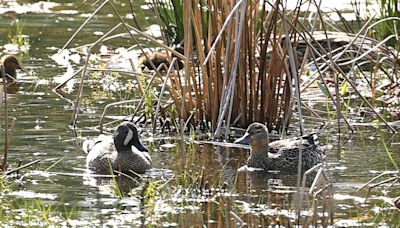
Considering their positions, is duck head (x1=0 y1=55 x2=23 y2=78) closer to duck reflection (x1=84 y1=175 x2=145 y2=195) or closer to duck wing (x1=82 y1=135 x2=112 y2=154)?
duck wing (x1=82 y1=135 x2=112 y2=154)

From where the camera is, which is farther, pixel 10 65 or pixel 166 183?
pixel 10 65

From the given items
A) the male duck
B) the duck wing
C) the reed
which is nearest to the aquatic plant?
the reed

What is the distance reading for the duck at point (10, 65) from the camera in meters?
11.2

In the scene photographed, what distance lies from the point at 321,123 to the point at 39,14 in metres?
7.60

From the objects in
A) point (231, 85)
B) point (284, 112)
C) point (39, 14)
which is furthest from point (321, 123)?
point (39, 14)

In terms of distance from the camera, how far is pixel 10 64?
11.5 m

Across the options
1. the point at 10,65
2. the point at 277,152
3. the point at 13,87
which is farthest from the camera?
the point at 10,65

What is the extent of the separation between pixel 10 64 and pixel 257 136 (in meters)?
4.09

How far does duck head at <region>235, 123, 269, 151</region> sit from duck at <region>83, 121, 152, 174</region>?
736 millimetres

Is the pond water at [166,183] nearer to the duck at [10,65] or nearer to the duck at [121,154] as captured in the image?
the duck at [121,154]

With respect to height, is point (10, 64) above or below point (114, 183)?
above

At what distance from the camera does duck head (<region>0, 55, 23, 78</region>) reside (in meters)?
11.2

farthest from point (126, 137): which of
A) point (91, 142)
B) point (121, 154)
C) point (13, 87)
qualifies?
point (13, 87)

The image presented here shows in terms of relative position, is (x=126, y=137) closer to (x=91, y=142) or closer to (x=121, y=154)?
(x=121, y=154)
